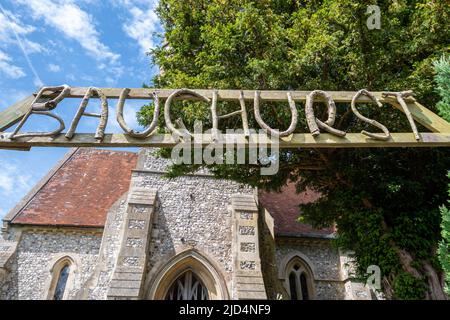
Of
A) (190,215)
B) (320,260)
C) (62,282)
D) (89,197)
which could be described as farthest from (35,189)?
(320,260)

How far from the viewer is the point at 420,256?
5.93m

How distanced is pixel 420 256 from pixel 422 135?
3.66 m

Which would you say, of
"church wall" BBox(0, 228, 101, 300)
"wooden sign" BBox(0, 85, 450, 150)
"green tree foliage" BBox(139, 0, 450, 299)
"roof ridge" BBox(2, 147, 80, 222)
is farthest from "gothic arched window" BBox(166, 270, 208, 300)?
"wooden sign" BBox(0, 85, 450, 150)

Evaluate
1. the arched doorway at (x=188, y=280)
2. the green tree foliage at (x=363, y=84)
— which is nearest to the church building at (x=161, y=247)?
the arched doorway at (x=188, y=280)

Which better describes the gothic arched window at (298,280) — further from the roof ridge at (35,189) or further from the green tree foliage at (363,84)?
the roof ridge at (35,189)

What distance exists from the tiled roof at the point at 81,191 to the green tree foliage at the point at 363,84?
7560 mm

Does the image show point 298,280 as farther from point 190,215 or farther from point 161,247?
point 161,247

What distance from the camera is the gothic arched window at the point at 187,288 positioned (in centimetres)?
1058

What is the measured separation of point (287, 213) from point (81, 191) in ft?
30.3

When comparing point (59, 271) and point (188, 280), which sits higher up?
point (59, 271)

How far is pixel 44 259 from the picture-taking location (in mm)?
11094

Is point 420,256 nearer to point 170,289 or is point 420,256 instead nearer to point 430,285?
point 430,285

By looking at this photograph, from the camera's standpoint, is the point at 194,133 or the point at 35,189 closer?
the point at 194,133

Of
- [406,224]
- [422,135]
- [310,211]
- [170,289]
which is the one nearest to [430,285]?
[406,224]
